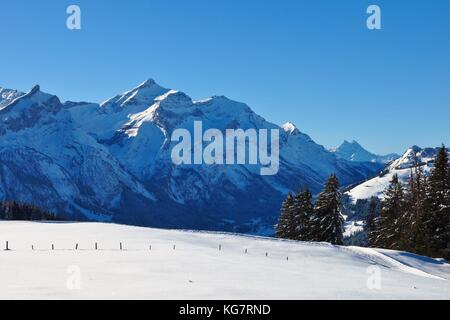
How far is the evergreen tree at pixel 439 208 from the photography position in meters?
61.4

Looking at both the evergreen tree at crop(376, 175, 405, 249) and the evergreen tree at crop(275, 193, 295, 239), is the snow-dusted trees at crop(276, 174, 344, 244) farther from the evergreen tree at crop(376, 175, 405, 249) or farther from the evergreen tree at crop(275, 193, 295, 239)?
the evergreen tree at crop(376, 175, 405, 249)

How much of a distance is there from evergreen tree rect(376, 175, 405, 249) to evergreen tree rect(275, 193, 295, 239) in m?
12.5

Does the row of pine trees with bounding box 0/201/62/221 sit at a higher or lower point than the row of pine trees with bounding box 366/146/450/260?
lower

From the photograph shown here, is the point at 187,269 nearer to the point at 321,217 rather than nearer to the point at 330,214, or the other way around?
the point at 330,214

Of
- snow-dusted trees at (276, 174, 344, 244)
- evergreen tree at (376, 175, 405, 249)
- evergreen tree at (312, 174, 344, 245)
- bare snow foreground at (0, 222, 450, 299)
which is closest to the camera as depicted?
bare snow foreground at (0, 222, 450, 299)

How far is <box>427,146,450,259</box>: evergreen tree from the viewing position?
61406 millimetres

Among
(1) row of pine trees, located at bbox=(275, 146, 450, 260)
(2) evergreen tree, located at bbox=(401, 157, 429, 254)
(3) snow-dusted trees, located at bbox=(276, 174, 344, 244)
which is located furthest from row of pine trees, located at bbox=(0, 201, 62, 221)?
(2) evergreen tree, located at bbox=(401, 157, 429, 254)

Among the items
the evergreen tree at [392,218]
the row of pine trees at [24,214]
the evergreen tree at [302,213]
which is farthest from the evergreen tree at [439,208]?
the row of pine trees at [24,214]

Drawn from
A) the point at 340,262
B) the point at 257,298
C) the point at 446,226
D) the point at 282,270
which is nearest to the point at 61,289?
the point at 257,298

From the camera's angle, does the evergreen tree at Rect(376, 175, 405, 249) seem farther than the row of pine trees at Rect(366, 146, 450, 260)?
Yes

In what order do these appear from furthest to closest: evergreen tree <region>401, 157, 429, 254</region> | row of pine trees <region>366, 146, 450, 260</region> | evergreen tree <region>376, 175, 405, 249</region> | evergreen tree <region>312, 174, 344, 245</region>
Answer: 1. evergreen tree <region>376, 175, 405, 249</region>
2. evergreen tree <region>312, 174, 344, 245</region>
3. evergreen tree <region>401, 157, 429, 254</region>
4. row of pine trees <region>366, 146, 450, 260</region>

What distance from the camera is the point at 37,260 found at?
34812 mm
